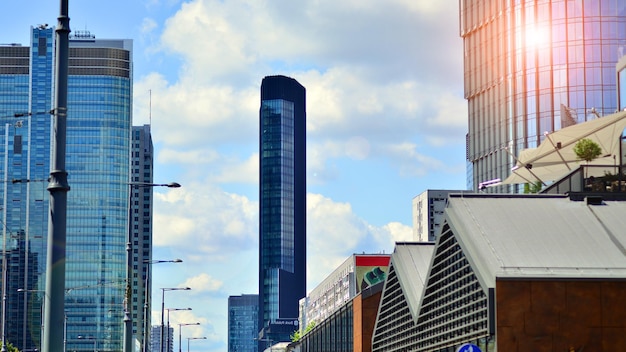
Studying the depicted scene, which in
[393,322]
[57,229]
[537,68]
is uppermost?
[537,68]

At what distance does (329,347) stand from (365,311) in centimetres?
2717

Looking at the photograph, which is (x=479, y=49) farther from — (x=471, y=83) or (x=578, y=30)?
(x=578, y=30)

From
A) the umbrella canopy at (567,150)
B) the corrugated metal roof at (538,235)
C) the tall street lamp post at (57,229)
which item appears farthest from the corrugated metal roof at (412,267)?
the tall street lamp post at (57,229)

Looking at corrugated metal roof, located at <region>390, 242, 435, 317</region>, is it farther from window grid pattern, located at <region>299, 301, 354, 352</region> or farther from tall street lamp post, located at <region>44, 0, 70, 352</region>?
tall street lamp post, located at <region>44, 0, 70, 352</region>

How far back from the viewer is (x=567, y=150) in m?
64.9

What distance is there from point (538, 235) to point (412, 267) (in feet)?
77.4

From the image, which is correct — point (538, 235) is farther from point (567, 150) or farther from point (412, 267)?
point (412, 267)

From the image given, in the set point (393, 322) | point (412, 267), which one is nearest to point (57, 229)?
point (412, 267)

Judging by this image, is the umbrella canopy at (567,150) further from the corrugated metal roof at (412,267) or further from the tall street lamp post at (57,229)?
the tall street lamp post at (57,229)

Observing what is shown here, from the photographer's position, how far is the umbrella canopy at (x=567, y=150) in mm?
60688

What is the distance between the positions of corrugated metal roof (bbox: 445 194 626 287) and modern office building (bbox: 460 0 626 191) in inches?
3832

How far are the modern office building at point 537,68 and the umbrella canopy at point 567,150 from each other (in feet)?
283

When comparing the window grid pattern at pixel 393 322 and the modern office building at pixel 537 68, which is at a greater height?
the modern office building at pixel 537 68

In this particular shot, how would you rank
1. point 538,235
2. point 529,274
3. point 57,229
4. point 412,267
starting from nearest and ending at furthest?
point 57,229 < point 529,274 < point 538,235 < point 412,267
